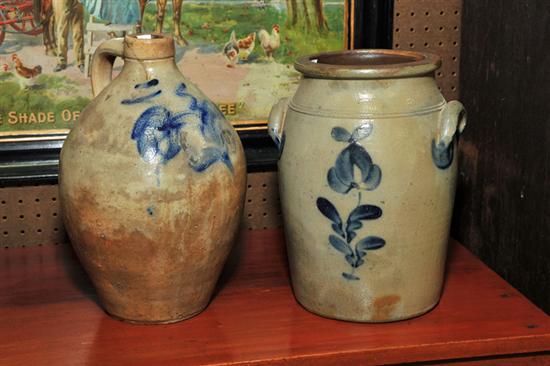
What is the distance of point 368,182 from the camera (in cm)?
111

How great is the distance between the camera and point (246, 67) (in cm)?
140

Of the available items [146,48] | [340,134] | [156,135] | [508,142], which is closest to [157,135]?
[156,135]

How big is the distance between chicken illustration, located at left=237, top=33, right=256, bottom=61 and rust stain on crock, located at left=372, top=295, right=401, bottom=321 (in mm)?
435

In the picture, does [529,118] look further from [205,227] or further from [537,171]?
[205,227]

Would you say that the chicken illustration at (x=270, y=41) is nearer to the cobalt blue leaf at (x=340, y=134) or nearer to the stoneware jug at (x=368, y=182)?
the stoneware jug at (x=368, y=182)

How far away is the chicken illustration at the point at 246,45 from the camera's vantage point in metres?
1.39

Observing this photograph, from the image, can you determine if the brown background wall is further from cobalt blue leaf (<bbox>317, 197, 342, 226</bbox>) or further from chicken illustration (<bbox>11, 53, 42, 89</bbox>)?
chicken illustration (<bbox>11, 53, 42, 89</bbox>)

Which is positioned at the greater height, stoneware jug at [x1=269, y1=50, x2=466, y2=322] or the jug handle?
the jug handle

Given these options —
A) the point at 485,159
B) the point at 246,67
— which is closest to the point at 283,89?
the point at 246,67

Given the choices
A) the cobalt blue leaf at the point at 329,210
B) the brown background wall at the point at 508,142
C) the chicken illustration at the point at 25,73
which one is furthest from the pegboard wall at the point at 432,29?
the chicken illustration at the point at 25,73

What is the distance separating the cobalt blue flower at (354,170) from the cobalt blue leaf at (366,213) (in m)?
0.02

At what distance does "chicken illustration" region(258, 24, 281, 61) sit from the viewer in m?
1.39

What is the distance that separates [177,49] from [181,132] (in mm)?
307

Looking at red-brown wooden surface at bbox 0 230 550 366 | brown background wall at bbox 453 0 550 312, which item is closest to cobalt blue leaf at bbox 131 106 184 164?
red-brown wooden surface at bbox 0 230 550 366
